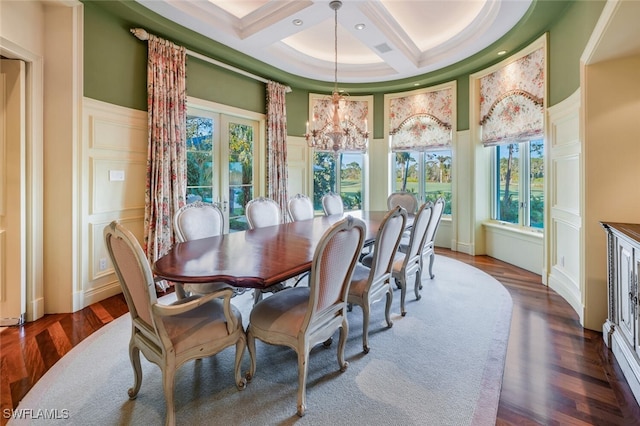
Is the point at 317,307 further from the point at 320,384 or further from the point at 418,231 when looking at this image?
the point at 418,231

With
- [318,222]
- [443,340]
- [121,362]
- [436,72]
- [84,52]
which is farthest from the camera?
[436,72]

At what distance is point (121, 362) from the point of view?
7.16 feet

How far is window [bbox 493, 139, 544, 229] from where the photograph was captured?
14.3 feet

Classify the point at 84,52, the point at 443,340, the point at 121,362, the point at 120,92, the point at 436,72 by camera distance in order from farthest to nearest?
the point at 436,72 < the point at 120,92 < the point at 84,52 < the point at 443,340 < the point at 121,362

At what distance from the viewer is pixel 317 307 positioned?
1.74 meters

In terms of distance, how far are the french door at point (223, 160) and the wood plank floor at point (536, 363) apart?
1887mm

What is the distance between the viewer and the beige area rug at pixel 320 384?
168cm

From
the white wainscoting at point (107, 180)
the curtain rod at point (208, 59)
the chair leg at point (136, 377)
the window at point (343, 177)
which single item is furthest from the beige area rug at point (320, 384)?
the window at point (343, 177)

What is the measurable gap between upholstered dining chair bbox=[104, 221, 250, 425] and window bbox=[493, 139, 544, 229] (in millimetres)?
4388

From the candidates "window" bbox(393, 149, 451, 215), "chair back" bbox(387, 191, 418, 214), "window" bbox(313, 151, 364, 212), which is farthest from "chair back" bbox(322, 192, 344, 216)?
"window" bbox(393, 149, 451, 215)

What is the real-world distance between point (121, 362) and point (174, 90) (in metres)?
3.00

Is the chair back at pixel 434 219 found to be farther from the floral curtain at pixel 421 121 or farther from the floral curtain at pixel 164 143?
the floral curtain at pixel 164 143

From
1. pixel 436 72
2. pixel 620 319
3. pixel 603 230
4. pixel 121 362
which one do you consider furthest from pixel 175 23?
pixel 620 319

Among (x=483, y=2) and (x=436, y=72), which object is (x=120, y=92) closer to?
(x=483, y=2)
